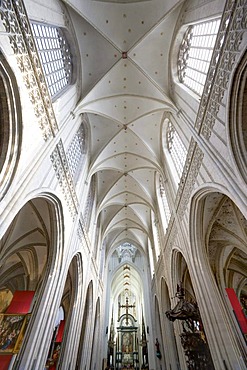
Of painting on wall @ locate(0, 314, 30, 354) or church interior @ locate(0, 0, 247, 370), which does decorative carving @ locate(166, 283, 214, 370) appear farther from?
painting on wall @ locate(0, 314, 30, 354)

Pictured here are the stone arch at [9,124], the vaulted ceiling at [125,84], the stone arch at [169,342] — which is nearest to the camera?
the stone arch at [9,124]

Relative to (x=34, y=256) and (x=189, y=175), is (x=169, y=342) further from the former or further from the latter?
(x=189, y=175)

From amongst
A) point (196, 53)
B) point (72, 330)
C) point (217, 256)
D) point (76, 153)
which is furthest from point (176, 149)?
point (72, 330)

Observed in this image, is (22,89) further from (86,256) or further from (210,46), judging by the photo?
(86,256)

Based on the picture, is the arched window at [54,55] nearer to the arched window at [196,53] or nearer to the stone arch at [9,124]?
the stone arch at [9,124]

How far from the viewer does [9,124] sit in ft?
17.4

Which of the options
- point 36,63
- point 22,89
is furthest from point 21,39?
point 22,89

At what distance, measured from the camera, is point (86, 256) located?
12359mm

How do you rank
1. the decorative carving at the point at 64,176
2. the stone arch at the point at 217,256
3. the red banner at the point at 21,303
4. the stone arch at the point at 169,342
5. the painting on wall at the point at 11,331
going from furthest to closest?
the stone arch at the point at 169,342
the red banner at the point at 21,303
the decorative carving at the point at 64,176
the painting on wall at the point at 11,331
the stone arch at the point at 217,256

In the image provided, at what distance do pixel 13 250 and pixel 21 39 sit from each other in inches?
369

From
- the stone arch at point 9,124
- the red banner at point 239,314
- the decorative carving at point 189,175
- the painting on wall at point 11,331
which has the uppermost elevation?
the decorative carving at point 189,175

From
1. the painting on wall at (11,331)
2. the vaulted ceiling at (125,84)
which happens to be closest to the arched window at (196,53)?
the vaulted ceiling at (125,84)

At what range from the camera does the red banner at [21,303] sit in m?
8.39

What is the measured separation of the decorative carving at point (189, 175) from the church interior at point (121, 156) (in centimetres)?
9
